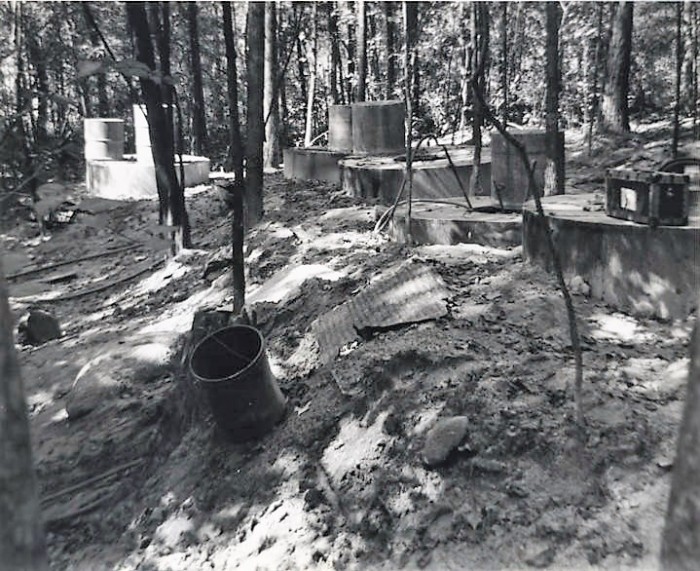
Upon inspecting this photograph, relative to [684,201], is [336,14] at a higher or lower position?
higher

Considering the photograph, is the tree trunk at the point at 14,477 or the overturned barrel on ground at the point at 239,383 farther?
the overturned barrel on ground at the point at 239,383

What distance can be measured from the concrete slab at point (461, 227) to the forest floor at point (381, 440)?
0.19 metres

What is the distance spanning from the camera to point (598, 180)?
37.6 feet

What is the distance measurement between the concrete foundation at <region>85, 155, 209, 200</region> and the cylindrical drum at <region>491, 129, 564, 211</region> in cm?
1057

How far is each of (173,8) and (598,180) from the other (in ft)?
73.9

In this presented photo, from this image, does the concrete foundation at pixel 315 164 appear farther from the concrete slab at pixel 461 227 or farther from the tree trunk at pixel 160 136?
the concrete slab at pixel 461 227

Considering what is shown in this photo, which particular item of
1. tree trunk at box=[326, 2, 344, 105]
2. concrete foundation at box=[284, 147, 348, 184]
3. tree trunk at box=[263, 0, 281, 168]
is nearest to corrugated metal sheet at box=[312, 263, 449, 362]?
concrete foundation at box=[284, 147, 348, 184]

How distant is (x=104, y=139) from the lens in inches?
801

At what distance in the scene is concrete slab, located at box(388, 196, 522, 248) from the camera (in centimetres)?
748

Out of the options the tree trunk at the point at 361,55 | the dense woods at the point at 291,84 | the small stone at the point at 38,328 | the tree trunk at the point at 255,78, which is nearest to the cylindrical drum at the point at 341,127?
the dense woods at the point at 291,84

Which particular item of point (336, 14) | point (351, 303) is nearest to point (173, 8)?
point (336, 14)

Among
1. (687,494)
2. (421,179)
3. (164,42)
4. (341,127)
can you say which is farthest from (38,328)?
(687,494)

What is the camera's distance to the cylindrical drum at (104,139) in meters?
20.3

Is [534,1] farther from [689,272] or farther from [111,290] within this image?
[689,272]
